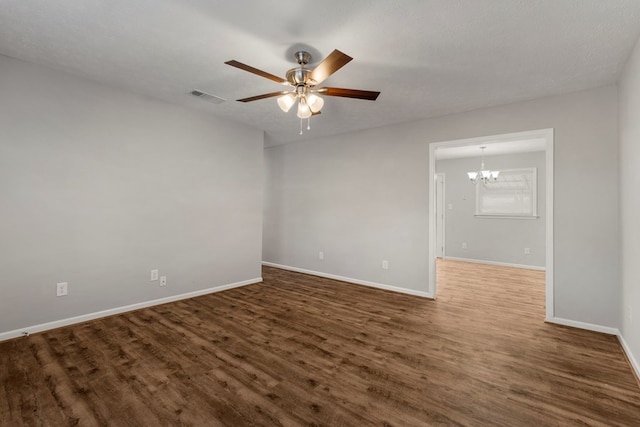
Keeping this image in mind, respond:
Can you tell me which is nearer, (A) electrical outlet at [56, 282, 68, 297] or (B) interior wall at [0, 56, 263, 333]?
(B) interior wall at [0, 56, 263, 333]

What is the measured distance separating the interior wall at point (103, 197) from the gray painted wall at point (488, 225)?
5181mm

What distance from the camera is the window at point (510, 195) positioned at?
6.10 meters

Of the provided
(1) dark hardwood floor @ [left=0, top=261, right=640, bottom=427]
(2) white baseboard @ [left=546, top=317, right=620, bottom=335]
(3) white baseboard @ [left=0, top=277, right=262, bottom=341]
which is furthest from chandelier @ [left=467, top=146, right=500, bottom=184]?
(3) white baseboard @ [left=0, top=277, right=262, bottom=341]

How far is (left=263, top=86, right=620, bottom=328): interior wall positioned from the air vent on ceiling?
1945mm

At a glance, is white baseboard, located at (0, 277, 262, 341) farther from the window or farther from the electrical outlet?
the window

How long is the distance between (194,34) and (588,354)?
4108 millimetres

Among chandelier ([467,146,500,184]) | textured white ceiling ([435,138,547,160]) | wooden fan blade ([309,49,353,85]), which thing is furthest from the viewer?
chandelier ([467,146,500,184])

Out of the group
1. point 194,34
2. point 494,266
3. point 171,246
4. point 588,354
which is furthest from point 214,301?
point 494,266

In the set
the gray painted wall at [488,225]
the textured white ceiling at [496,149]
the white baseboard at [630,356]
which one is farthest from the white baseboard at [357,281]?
the gray painted wall at [488,225]

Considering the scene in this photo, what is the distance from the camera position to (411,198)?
4195mm

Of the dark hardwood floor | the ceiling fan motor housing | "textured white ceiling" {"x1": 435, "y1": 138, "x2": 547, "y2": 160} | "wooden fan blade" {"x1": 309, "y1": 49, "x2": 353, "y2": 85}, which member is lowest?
the dark hardwood floor

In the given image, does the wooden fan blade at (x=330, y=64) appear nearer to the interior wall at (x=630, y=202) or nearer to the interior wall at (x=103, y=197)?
the interior wall at (x=630, y=202)

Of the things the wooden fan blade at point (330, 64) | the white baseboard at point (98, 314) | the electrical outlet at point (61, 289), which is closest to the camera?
the wooden fan blade at point (330, 64)

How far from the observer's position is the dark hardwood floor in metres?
1.70
